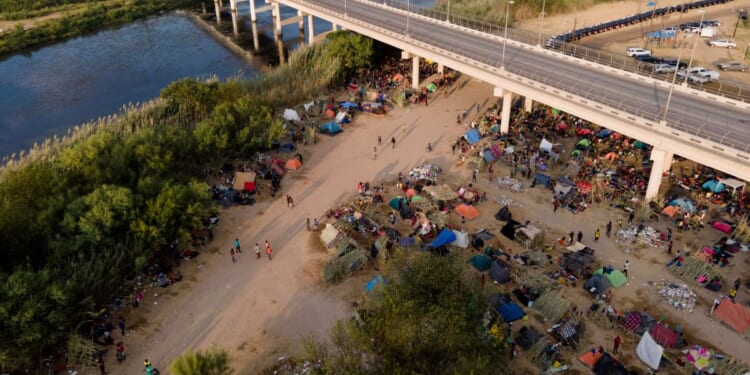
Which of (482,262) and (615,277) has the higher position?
(482,262)

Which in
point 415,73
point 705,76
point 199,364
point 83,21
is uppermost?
point 199,364

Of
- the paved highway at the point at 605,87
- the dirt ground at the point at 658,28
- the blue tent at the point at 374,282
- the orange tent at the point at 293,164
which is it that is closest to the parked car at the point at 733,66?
the dirt ground at the point at 658,28

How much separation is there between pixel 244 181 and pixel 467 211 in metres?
18.6

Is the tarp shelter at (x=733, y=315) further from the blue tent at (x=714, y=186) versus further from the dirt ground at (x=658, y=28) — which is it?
the dirt ground at (x=658, y=28)

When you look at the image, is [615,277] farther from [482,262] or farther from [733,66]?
[733,66]

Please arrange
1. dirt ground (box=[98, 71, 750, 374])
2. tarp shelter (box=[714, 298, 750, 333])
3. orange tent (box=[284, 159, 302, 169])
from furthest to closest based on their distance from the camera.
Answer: orange tent (box=[284, 159, 302, 169]) < dirt ground (box=[98, 71, 750, 374]) < tarp shelter (box=[714, 298, 750, 333])

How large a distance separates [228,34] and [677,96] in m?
78.1

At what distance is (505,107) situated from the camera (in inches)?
2138

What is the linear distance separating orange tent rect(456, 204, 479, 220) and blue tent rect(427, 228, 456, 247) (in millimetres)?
4052

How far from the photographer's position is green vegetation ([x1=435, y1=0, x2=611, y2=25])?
305 feet

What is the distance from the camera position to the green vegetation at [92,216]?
28234mm

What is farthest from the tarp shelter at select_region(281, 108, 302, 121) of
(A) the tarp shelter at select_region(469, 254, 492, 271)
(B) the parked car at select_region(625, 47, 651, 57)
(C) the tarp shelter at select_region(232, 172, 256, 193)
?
(B) the parked car at select_region(625, 47, 651, 57)

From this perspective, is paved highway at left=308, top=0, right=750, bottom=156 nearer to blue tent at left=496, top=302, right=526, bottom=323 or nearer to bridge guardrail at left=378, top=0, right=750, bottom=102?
bridge guardrail at left=378, top=0, right=750, bottom=102

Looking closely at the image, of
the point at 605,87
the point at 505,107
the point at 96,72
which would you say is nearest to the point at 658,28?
the point at 505,107
